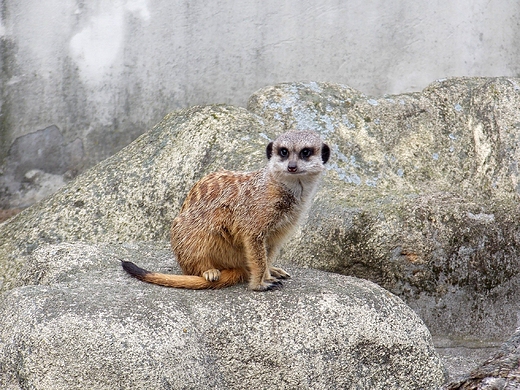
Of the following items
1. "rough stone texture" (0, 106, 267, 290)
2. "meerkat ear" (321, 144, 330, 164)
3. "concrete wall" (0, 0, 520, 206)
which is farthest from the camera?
"concrete wall" (0, 0, 520, 206)

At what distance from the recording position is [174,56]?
6918 millimetres

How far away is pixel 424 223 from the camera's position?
5.15 m

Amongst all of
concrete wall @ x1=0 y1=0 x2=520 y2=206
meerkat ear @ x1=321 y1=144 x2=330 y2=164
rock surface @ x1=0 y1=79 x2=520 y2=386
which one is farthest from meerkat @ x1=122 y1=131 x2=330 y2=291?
concrete wall @ x1=0 y1=0 x2=520 y2=206

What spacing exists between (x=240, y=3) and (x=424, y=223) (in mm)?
2814

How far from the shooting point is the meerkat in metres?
3.99

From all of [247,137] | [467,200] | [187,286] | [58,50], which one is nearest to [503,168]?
[467,200]

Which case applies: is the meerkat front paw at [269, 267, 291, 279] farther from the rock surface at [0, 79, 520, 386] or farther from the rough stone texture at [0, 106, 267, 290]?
the rough stone texture at [0, 106, 267, 290]

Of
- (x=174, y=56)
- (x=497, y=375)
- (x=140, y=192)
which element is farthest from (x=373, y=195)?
(x=497, y=375)

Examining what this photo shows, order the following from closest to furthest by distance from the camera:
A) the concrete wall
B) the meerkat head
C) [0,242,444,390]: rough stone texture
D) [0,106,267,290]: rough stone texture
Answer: [0,242,444,390]: rough stone texture
the meerkat head
[0,106,267,290]: rough stone texture
the concrete wall

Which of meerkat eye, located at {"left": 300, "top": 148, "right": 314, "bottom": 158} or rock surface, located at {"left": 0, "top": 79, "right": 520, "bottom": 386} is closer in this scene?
meerkat eye, located at {"left": 300, "top": 148, "right": 314, "bottom": 158}

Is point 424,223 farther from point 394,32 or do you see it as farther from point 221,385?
point 394,32

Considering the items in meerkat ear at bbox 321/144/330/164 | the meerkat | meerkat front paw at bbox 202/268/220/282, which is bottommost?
meerkat front paw at bbox 202/268/220/282

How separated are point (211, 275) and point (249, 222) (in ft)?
1.05

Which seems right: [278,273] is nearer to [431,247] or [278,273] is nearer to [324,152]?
[324,152]
